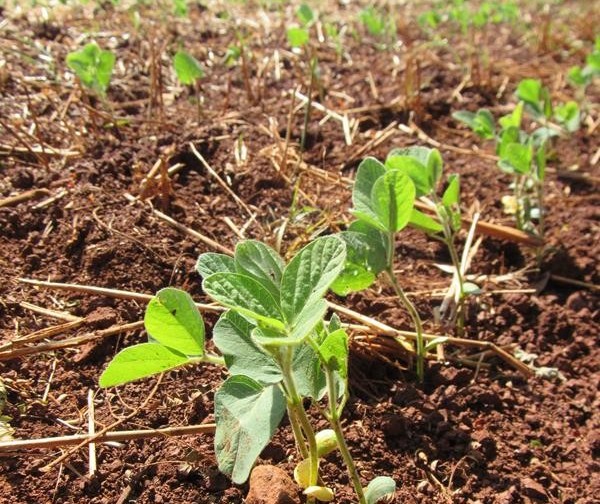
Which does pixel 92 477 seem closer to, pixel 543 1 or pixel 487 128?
pixel 487 128

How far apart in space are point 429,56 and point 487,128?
1289 mm

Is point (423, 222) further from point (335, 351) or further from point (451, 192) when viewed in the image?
point (335, 351)

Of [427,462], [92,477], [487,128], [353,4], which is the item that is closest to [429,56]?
[487,128]

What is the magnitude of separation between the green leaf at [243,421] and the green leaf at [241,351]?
2cm

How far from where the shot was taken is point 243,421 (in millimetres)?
922

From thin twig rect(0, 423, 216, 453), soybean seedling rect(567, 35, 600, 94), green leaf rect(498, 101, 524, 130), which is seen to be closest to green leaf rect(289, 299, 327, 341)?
thin twig rect(0, 423, 216, 453)

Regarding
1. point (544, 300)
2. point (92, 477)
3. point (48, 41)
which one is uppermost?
point (48, 41)

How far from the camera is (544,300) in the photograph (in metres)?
1.75

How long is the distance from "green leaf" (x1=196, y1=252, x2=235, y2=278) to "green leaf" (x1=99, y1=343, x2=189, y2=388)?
0.47 feet

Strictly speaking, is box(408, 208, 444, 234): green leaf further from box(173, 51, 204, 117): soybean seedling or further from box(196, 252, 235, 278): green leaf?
box(173, 51, 204, 117): soybean seedling

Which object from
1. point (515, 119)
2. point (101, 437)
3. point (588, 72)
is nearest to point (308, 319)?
point (101, 437)

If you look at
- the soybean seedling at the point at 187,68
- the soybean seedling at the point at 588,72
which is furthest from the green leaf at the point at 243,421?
the soybean seedling at the point at 588,72

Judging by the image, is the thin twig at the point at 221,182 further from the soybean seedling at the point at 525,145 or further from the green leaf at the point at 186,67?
the soybean seedling at the point at 525,145

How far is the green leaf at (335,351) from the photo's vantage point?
0.95m
